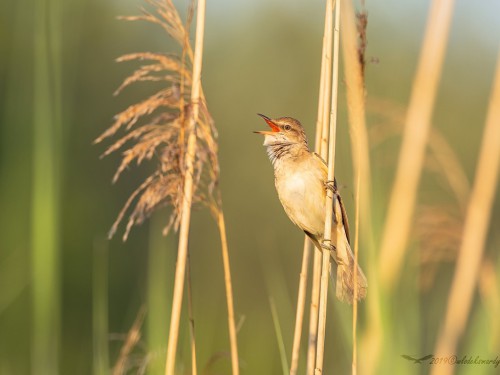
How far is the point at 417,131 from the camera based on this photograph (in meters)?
3.01

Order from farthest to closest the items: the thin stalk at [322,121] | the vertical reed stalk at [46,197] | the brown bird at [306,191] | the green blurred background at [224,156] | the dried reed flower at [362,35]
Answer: the green blurred background at [224,156] < the brown bird at [306,191] < the thin stalk at [322,121] < the vertical reed stalk at [46,197] < the dried reed flower at [362,35]

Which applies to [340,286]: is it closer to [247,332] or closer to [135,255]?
[247,332]

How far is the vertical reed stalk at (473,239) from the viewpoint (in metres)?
2.91

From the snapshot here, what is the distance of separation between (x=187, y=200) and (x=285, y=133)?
156 centimetres

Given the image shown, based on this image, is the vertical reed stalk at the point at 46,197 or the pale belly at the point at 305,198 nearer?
the vertical reed stalk at the point at 46,197

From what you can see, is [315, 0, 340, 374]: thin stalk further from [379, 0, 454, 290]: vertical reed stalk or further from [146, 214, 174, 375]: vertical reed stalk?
[146, 214, 174, 375]: vertical reed stalk

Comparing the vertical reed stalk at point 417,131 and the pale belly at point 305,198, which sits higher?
the vertical reed stalk at point 417,131

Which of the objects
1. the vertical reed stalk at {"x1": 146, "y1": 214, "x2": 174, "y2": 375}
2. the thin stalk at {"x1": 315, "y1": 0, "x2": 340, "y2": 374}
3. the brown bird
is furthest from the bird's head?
the thin stalk at {"x1": 315, "y1": 0, "x2": 340, "y2": 374}

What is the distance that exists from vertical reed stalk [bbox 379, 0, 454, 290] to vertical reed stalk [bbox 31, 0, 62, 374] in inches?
47.7

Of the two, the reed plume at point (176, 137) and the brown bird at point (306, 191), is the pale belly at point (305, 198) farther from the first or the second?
the reed plume at point (176, 137)

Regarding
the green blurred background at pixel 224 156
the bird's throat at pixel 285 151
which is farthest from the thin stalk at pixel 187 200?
the green blurred background at pixel 224 156

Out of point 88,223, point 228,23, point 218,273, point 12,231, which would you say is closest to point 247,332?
point 218,273

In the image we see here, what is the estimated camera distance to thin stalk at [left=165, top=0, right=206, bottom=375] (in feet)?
9.04

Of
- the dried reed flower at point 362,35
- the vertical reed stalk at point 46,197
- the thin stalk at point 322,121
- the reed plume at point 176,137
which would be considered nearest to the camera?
the dried reed flower at point 362,35
